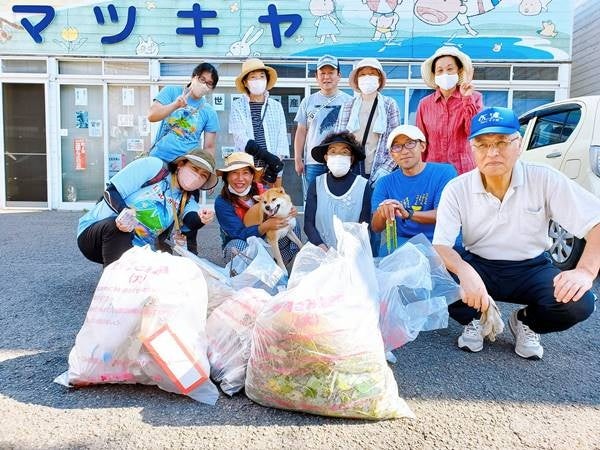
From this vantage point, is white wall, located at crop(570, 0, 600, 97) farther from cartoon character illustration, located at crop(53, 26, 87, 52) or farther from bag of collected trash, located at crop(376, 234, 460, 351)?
cartoon character illustration, located at crop(53, 26, 87, 52)

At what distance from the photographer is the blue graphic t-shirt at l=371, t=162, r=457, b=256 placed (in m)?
3.16

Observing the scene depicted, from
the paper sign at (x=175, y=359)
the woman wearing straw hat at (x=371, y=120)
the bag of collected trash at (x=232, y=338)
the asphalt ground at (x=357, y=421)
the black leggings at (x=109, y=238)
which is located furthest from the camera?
the woman wearing straw hat at (x=371, y=120)

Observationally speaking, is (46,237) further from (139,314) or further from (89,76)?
(139,314)

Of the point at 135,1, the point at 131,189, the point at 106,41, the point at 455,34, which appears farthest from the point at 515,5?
the point at 131,189

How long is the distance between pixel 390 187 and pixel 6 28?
858 centimetres

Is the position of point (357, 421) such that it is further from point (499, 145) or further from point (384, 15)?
point (384, 15)

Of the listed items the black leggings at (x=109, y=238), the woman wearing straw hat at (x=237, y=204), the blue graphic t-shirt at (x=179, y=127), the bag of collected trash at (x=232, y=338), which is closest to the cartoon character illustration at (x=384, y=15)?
the blue graphic t-shirt at (x=179, y=127)

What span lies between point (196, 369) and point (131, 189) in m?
1.60

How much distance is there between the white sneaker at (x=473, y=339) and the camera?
8.66 ft

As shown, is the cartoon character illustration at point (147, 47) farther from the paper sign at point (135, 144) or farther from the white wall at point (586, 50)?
the white wall at point (586, 50)

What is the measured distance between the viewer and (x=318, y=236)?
3.39 metres

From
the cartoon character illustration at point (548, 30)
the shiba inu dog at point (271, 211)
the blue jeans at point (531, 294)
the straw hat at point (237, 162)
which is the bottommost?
the blue jeans at point (531, 294)

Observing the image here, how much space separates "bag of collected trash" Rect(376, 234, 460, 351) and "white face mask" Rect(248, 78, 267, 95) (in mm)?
2290

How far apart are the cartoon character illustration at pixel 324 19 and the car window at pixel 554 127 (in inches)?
178
